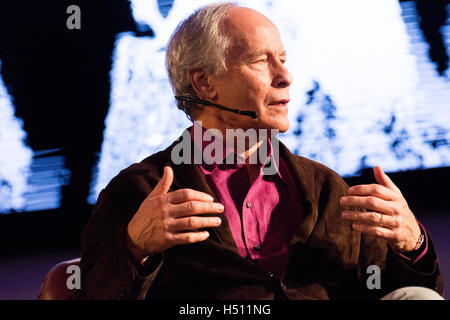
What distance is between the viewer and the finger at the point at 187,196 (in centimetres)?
138

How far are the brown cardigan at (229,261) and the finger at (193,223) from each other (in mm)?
187

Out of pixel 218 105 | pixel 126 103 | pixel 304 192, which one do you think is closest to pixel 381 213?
pixel 304 192

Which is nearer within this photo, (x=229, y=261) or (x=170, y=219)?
(x=170, y=219)

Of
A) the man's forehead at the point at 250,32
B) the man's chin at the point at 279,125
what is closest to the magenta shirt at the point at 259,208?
the man's chin at the point at 279,125

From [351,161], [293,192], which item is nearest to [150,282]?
[293,192]

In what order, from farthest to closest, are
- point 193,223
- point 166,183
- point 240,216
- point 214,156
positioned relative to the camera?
point 214,156 → point 240,216 → point 166,183 → point 193,223

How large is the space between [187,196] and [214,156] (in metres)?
0.39

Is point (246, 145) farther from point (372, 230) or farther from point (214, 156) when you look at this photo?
point (372, 230)

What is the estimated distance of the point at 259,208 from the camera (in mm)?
1683

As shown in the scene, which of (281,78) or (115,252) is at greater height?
(281,78)

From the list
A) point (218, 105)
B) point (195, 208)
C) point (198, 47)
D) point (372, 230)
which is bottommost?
point (372, 230)

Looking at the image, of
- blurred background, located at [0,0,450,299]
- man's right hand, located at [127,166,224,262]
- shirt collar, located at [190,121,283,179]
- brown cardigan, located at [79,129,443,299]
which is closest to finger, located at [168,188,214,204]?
man's right hand, located at [127,166,224,262]

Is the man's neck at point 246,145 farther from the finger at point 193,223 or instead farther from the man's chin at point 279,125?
the finger at point 193,223
